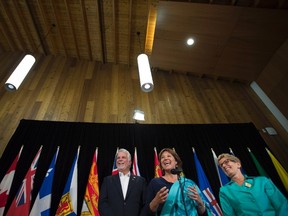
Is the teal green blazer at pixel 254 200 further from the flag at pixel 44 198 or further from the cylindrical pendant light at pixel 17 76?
the cylindrical pendant light at pixel 17 76

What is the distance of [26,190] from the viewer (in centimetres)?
269

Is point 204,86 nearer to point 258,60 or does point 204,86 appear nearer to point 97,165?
point 258,60

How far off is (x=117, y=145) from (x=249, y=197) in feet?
5.87

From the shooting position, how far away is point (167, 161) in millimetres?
2303

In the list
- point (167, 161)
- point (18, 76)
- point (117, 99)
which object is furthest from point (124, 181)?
point (117, 99)

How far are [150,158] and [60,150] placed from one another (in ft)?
4.13

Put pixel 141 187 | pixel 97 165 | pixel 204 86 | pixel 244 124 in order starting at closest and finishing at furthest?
pixel 141 187
pixel 97 165
pixel 244 124
pixel 204 86

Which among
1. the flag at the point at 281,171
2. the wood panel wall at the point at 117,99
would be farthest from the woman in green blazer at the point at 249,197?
the wood panel wall at the point at 117,99

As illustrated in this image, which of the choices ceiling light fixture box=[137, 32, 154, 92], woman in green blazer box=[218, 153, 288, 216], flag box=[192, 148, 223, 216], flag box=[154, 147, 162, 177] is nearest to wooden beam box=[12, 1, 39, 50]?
ceiling light fixture box=[137, 32, 154, 92]

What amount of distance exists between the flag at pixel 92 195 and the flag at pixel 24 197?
639 mm

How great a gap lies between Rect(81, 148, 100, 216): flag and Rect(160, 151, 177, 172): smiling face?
3.10ft

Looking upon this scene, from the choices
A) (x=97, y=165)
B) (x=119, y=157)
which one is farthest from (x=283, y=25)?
(x=97, y=165)

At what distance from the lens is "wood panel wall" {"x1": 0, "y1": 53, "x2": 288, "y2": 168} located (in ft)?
12.8

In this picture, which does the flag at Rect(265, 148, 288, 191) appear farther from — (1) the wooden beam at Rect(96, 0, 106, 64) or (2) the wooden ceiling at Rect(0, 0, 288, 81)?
(1) the wooden beam at Rect(96, 0, 106, 64)
